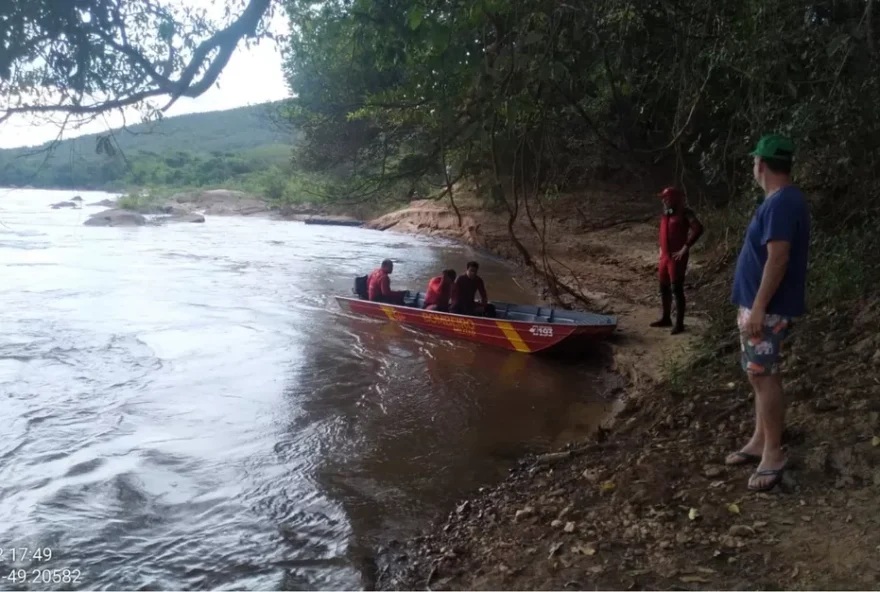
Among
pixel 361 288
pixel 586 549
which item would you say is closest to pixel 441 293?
pixel 361 288

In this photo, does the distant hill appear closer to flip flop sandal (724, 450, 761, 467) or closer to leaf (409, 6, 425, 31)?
leaf (409, 6, 425, 31)

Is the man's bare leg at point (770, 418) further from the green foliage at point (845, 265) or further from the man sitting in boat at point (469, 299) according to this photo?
the man sitting in boat at point (469, 299)

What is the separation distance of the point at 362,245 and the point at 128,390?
17637 mm

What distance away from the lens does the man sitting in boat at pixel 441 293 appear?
11.5 meters

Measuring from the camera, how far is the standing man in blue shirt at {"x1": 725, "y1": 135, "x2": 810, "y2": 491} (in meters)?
3.38

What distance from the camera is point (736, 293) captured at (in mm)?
3676

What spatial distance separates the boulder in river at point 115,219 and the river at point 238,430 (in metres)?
17.1

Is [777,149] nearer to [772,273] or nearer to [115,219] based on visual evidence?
[772,273]

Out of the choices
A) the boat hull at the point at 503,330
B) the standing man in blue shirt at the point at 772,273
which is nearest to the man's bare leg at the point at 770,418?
the standing man in blue shirt at the point at 772,273

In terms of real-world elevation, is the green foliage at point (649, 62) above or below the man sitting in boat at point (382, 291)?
above

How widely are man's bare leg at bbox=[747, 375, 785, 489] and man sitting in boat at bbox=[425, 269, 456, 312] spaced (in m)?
7.86

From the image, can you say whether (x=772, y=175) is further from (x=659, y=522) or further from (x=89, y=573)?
(x=89, y=573)

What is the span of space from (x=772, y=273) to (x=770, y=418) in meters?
0.78

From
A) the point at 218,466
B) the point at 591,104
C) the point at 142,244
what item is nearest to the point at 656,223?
the point at 591,104
